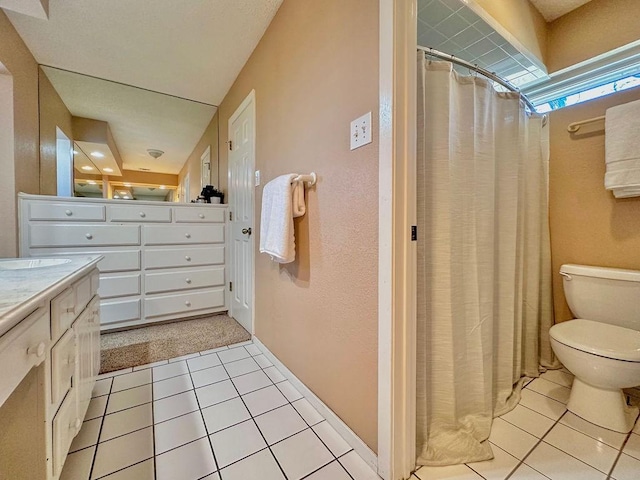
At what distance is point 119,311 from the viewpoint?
7.25 feet

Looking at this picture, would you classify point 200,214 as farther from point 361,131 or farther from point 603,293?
point 603,293

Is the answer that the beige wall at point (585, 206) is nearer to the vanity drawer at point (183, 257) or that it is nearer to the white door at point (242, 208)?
the white door at point (242, 208)

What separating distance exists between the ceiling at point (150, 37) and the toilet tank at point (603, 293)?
2406 millimetres

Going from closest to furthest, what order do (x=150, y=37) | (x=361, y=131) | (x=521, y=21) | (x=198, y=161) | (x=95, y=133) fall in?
(x=361, y=131) → (x=521, y=21) → (x=150, y=37) → (x=95, y=133) → (x=198, y=161)

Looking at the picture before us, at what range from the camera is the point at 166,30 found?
5.86 ft

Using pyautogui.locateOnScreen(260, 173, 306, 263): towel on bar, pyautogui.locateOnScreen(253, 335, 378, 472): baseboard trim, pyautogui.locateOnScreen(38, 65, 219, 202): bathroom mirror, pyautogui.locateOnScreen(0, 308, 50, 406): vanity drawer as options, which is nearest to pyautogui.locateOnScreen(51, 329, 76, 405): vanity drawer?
pyautogui.locateOnScreen(0, 308, 50, 406): vanity drawer

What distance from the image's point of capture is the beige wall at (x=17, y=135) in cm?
165

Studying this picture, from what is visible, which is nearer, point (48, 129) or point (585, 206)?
point (585, 206)

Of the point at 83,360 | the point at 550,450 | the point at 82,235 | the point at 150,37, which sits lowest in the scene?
the point at 550,450

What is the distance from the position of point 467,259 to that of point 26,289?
1484 millimetres

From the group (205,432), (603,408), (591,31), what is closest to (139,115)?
(205,432)

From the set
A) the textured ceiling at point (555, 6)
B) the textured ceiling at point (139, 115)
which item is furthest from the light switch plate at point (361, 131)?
the textured ceiling at point (139, 115)

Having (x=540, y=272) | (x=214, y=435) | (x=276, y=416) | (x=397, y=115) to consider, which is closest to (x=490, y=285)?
(x=540, y=272)

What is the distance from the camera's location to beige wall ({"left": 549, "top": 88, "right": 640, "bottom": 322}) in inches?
56.3
